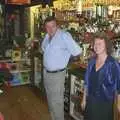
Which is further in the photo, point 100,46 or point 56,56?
point 56,56

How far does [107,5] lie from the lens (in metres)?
5.53

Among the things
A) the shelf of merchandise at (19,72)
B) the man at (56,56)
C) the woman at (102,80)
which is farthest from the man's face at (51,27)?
the shelf of merchandise at (19,72)

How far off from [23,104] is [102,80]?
3.19 metres

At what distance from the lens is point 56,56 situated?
14.9 feet

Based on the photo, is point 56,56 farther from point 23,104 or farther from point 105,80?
point 23,104

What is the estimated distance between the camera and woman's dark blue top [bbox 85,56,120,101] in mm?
3346

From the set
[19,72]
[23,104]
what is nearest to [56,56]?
[23,104]

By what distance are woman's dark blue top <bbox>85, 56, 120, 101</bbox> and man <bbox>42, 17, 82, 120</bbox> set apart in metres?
1.08

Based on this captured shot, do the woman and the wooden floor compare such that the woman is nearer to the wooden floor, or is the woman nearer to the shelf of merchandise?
the wooden floor

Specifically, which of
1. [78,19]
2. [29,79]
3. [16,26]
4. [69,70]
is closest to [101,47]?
[69,70]

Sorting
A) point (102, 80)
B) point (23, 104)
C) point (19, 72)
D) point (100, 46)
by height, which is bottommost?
point (23, 104)

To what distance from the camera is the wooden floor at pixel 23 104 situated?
18.4 ft

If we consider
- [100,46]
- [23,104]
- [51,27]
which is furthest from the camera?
[23,104]

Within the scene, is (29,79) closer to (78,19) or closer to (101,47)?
(78,19)
